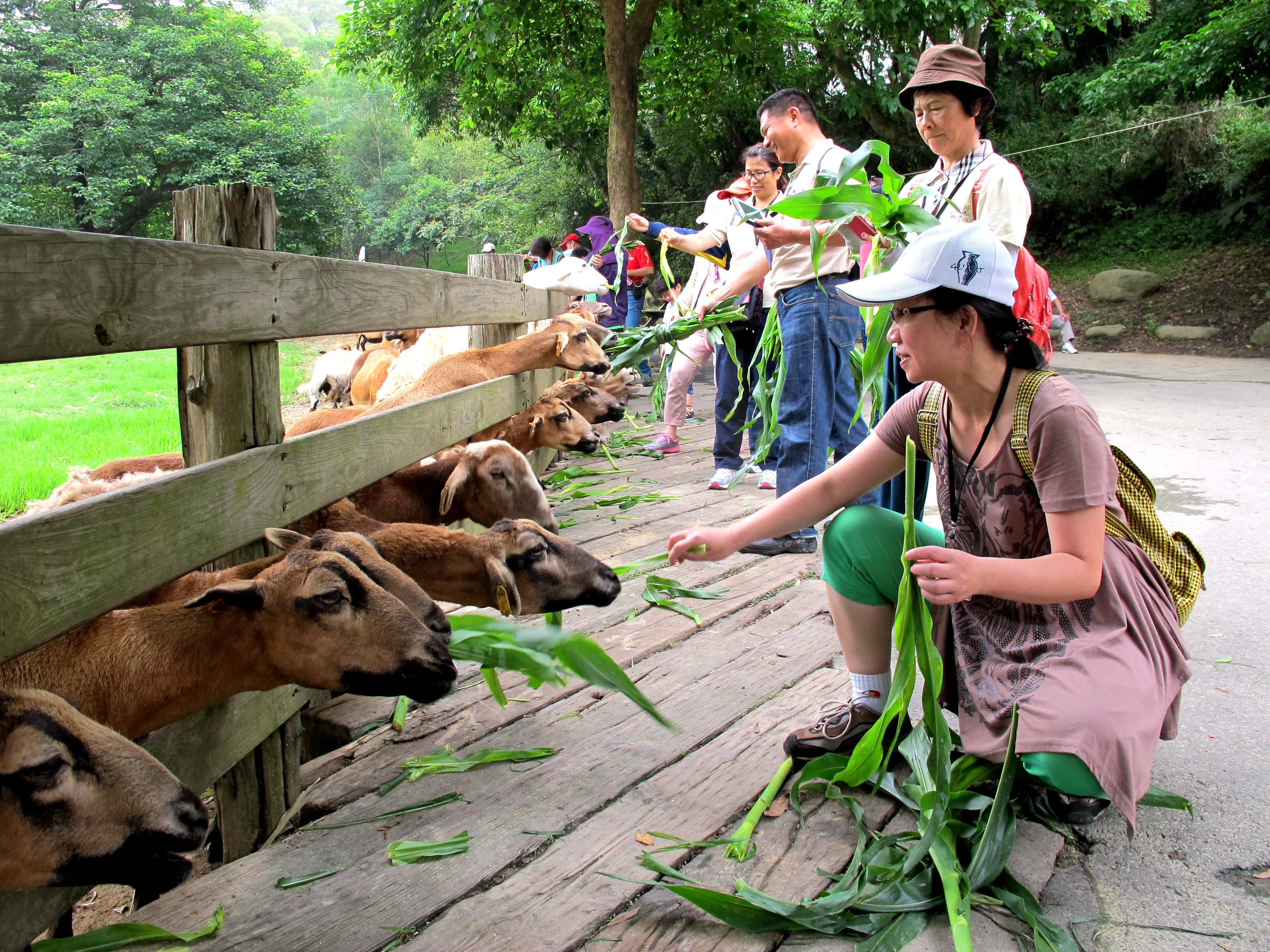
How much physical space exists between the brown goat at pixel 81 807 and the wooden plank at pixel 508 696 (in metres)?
0.82

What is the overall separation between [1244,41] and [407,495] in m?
18.9

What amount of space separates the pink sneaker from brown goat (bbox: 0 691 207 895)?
6.43 metres

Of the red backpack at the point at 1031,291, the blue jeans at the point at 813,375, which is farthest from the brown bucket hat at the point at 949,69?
the blue jeans at the point at 813,375

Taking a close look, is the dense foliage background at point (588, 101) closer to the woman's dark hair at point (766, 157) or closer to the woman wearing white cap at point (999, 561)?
the woman's dark hair at point (766, 157)

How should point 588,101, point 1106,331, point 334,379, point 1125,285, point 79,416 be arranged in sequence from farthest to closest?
1. point 588,101
2. point 1125,285
3. point 1106,331
4. point 79,416
5. point 334,379

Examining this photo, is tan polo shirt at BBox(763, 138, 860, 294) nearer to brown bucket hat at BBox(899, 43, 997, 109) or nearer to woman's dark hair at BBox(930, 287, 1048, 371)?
brown bucket hat at BBox(899, 43, 997, 109)

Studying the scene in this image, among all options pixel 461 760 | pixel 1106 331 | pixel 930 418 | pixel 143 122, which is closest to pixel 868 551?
pixel 930 418

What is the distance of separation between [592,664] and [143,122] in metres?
39.5

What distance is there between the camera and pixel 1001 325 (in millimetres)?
→ 2479

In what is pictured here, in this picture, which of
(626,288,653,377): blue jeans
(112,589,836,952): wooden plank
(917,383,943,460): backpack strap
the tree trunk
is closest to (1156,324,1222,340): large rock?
the tree trunk

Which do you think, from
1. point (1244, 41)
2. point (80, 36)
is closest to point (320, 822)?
point (1244, 41)

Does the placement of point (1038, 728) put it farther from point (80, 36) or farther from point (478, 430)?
point (80, 36)

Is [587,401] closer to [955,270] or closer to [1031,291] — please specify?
[1031,291]

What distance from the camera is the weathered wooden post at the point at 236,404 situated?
2.61 m
